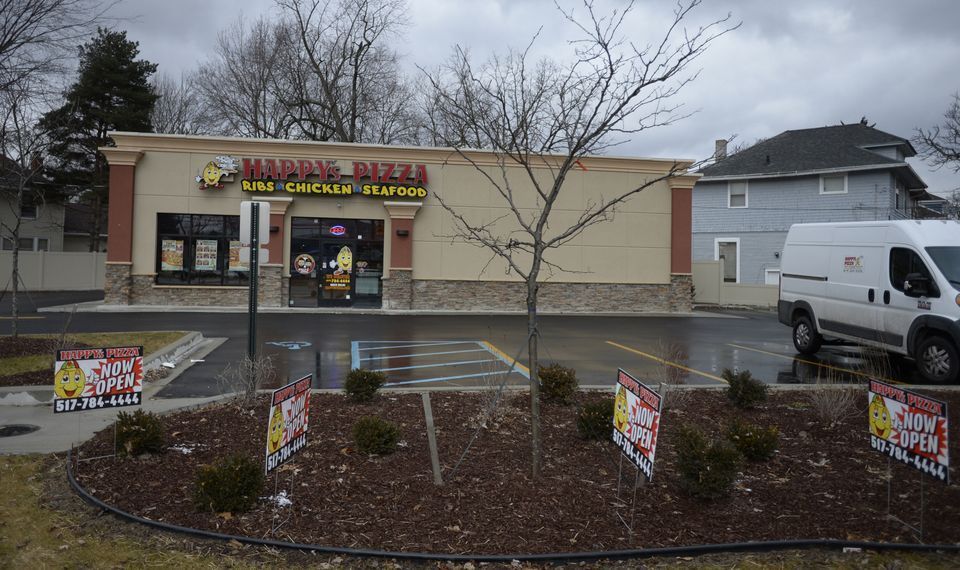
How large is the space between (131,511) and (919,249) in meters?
11.7

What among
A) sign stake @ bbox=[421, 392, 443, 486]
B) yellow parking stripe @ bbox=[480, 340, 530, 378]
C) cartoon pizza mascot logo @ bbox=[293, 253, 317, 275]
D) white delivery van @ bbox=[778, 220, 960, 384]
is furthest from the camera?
cartoon pizza mascot logo @ bbox=[293, 253, 317, 275]

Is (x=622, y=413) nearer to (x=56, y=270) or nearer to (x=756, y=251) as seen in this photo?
(x=756, y=251)

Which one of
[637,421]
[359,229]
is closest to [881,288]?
[637,421]

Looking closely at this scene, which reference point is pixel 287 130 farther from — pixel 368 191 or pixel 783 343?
pixel 783 343

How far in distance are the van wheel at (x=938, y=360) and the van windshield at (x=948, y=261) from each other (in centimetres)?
93

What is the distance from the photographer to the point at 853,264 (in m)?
12.2

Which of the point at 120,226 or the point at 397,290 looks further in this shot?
the point at 397,290

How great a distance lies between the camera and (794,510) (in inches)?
192

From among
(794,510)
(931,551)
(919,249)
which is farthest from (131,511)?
(919,249)

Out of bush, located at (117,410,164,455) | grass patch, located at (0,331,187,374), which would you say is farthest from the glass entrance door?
bush, located at (117,410,164,455)

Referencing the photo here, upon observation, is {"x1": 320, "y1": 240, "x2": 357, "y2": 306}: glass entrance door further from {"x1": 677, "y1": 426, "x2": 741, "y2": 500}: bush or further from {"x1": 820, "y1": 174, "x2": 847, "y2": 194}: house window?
{"x1": 820, "y1": 174, "x2": 847, "y2": 194}: house window

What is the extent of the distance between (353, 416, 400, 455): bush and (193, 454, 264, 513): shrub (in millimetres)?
1232

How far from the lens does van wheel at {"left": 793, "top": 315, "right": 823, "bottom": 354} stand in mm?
13500

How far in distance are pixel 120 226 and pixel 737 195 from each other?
1118 inches
